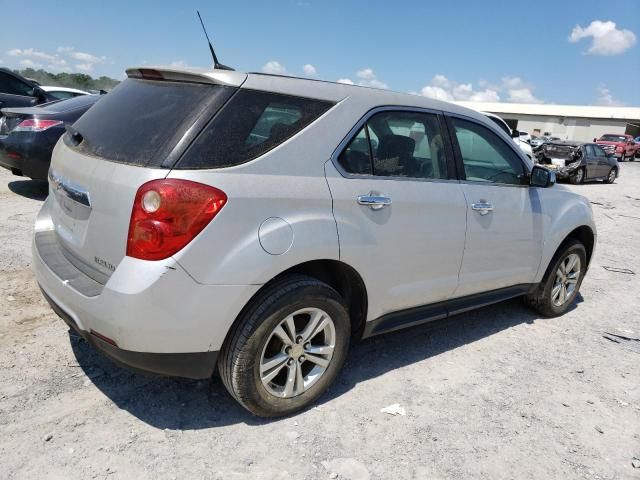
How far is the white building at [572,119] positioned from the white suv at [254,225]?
58168mm

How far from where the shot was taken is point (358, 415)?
2.92 m

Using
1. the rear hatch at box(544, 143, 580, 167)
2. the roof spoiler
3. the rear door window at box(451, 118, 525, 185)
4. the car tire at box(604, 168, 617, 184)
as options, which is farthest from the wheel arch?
the car tire at box(604, 168, 617, 184)

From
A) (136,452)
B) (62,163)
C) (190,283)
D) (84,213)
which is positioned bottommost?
(136,452)

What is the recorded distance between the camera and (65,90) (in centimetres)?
1278

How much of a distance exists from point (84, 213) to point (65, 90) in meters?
12.0

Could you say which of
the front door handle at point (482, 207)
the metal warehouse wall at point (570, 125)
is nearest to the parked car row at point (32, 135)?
the front door handle at point (482, 207)

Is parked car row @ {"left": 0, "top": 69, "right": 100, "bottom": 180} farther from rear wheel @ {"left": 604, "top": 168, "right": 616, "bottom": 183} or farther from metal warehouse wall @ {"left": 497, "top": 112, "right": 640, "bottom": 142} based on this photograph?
metal warehouse wall @ {"left": 497, "top": 112, "right": 640, "bottom": 142}

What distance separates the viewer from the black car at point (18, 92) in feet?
31.2

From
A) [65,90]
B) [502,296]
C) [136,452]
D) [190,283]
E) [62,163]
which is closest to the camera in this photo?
[190,283]

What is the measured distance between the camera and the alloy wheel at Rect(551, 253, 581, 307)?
4.68 meters

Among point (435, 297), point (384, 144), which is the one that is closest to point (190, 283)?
point (384, 144)

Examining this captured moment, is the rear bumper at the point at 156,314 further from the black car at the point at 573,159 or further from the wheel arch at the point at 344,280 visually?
the black car at the point at 573,159

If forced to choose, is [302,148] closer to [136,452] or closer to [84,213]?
[84,213]

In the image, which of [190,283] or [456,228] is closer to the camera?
[190,283]
